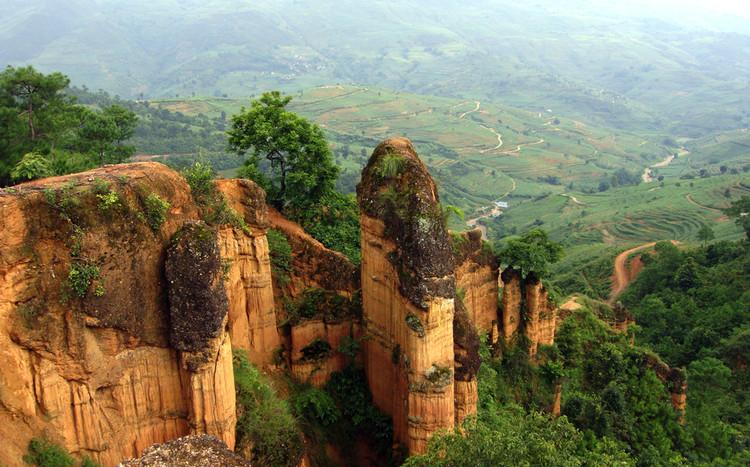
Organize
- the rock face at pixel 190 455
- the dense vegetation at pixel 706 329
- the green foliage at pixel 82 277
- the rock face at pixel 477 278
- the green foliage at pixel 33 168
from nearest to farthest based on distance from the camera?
the green foliage at pixel 82 277 → the rock face at pixel 190 455 → the green foliage at pixel 33 168 → the rock face at pixel 477 278 → the dense vegetation at pixel 706 329

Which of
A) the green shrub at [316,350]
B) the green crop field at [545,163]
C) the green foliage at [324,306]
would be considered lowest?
the green crop field at [545,163]

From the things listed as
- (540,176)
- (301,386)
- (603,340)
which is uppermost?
(301,386)

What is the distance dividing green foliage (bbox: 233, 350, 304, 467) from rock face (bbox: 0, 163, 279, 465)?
0.70 metres

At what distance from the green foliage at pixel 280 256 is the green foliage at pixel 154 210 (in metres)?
5.57

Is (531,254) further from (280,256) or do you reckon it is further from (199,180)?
(199,180)

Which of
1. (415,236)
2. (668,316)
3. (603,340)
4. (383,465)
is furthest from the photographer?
(668,316)

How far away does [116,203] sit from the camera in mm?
12656

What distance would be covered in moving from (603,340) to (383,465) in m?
14.1

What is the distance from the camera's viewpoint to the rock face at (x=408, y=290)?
51.1ft

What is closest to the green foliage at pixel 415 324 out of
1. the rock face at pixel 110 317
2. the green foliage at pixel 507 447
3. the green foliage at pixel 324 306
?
the green foliage at pixel 507 447

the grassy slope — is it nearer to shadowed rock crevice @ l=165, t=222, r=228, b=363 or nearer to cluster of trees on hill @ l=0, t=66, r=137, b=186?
cluster of trees on hill @ l=0, t=66, r=137, b=186

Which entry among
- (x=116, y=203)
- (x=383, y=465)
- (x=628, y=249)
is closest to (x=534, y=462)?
(x=383, y=465)

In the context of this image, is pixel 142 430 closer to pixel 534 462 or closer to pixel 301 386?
pixel 301 386

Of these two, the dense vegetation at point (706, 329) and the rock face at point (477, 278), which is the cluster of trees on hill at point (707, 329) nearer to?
the dense vegetation at point (706, 329)
